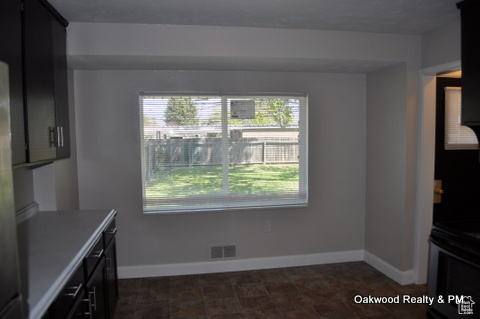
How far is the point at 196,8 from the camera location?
2.41 metres

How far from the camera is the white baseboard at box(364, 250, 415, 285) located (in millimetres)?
3297

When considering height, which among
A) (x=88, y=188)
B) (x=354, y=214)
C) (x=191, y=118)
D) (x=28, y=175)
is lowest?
(x=354, y=214)

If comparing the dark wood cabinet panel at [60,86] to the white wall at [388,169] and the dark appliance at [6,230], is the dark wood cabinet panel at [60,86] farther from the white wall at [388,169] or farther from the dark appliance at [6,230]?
the white wall at [388,169]

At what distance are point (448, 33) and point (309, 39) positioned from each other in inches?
46.0

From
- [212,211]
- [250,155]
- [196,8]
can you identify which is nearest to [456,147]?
[250,155]

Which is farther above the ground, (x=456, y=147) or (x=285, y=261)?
(x=456, y=147)

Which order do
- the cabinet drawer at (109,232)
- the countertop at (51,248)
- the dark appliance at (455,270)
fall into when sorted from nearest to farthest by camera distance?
the countertop at (51,248), the dark appliance at (455,270), the cabinet drawer at (109,232)

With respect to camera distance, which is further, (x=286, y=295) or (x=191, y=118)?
(x=191, y=118)

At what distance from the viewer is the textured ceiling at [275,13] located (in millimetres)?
2338

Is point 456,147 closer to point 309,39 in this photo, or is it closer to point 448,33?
point 448,33

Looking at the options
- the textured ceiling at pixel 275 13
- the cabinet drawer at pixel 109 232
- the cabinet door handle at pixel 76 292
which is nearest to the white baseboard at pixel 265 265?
the cabinet drawer at pixel 109 232

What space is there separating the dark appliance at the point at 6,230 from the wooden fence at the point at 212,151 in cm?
261

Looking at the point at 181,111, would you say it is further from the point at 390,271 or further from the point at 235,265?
the point at 390,271

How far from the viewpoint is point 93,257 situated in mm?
2080
